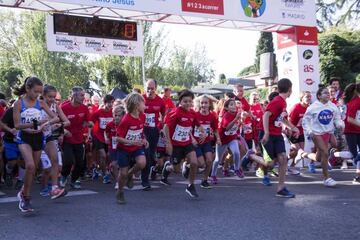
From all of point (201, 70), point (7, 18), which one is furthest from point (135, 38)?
point (201, 70)

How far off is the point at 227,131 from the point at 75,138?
3076mm

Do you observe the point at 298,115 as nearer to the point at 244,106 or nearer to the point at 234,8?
the point at 244,106

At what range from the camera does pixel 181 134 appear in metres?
7.91

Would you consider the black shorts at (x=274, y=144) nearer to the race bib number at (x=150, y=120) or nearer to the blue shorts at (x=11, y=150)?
the race bib number at (x=150, y=120)

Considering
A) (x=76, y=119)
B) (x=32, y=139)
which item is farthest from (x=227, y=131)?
(x=32, y=139)

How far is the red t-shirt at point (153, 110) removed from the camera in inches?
376

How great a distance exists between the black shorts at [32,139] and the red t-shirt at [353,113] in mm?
5675

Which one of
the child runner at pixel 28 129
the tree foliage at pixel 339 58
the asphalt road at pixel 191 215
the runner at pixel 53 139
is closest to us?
the asphalt road at pixel 191 215

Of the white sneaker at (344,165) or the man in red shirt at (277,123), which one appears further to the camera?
the white sneaker at (344,165)

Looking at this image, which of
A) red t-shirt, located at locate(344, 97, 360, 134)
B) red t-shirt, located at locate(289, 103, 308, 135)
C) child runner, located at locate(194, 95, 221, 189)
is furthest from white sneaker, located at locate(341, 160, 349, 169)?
child runner, located at locate(194, 95, 221, 189)

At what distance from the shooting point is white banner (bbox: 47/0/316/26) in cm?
1271

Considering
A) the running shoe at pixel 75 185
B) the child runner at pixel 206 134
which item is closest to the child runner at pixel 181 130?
the child runner at pixel 206 134

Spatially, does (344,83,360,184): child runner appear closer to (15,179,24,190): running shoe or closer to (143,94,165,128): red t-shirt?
(143,94,165,128): red t-shirt

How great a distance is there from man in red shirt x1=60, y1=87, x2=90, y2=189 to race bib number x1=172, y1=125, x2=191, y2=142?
6.09 ft
